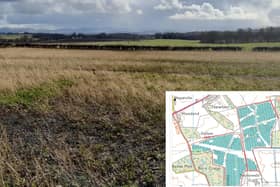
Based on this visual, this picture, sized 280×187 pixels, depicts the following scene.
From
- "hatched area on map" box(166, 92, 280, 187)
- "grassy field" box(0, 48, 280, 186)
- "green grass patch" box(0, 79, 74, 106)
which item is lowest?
"grassy field" box(0, 48, 280, 186)

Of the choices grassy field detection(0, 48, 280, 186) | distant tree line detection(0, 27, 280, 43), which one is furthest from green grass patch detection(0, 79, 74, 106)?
distant tree line detection(0, 27, 280, 43)

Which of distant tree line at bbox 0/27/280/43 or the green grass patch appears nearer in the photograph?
the green grass patch

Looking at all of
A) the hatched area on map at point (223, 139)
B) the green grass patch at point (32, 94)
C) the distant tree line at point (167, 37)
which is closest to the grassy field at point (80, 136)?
the green grass patch at point (32, 94)

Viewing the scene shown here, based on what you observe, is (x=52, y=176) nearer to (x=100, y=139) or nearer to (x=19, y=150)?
(x=19, y=150)

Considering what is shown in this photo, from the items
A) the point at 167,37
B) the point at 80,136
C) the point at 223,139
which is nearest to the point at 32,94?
the point at 80,136

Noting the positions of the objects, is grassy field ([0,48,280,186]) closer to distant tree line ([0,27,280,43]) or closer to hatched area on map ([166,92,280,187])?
hatched area on map ([166,92,280,187])

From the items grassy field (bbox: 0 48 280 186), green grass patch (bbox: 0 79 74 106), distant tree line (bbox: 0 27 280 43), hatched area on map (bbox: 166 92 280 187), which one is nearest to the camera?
hatched area on map (bbox: 166 92 280 187)
